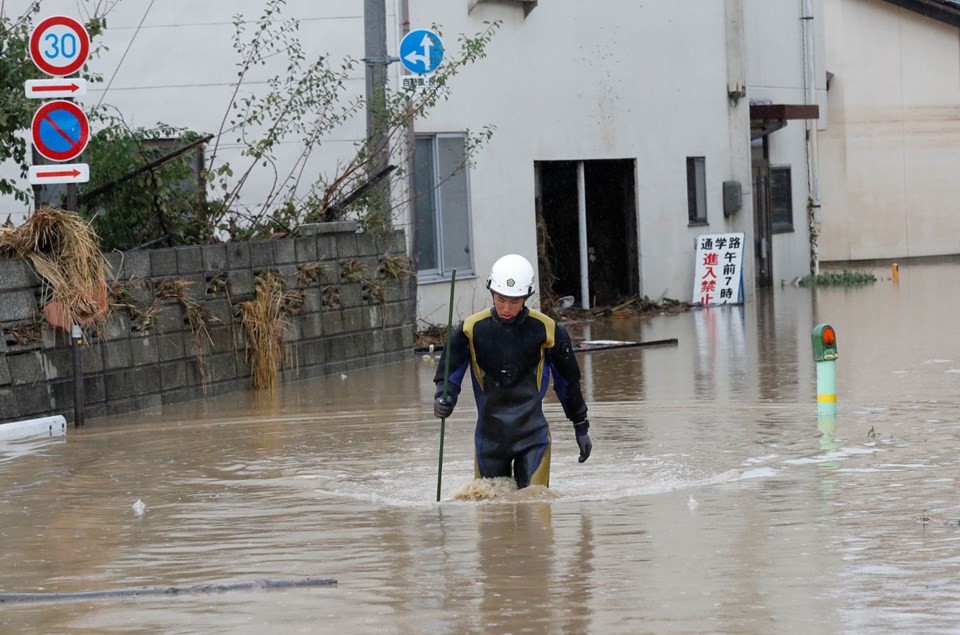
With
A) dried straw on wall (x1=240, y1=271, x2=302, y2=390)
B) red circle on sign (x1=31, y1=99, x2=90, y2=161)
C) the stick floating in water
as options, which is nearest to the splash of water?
the stick floating in water

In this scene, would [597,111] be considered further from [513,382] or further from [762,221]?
[513,382]

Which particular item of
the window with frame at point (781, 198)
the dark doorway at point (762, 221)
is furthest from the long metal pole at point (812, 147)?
the dark doorway at point (762, 221)

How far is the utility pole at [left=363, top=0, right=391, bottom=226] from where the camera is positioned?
61.5ft

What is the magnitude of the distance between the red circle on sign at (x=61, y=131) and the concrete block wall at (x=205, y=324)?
39.0 inches

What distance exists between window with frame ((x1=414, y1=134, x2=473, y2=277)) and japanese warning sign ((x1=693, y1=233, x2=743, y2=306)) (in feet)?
19.8

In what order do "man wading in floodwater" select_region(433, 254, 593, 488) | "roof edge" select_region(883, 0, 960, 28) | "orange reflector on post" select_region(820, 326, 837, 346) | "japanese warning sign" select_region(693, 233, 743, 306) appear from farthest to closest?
"roof edge" select_region(883, 0, 960, 28), "japanese warning sign" select_region(693, 233, 743, 306), "orange reflector on post" select_region(820, 326, 837, 346), "man wading in floodwater" select_region(433, 254, 593, 488)

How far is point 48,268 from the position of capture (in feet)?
44.4

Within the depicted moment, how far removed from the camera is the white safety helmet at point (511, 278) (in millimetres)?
8750

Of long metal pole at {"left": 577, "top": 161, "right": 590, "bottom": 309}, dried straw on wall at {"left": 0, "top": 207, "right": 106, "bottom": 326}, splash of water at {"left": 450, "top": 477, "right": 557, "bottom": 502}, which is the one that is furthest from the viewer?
long metal pole at {"left": 577, "top": 161, "right": 590, "bottom": 309}

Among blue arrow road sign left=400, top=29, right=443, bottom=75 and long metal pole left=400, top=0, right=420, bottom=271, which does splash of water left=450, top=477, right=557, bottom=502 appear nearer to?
blue arrow road sign left=400, top=29, right=443, bottom=75

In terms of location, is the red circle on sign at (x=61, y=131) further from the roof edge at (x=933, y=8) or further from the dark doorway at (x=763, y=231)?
the roof edge at (x=933, y=8)

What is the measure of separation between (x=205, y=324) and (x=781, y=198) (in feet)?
62.8

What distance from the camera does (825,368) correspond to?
40.0 feet

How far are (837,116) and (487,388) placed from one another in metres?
31.1
